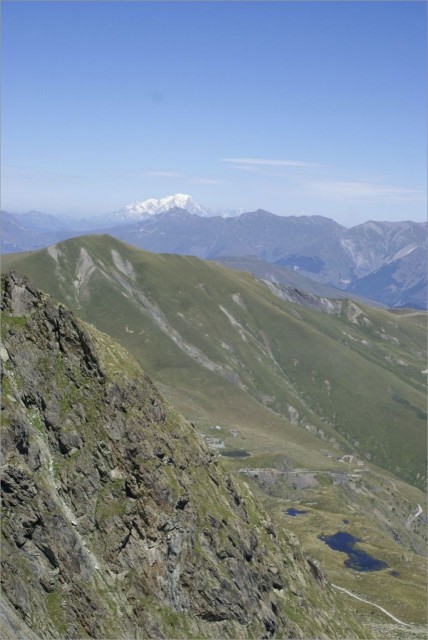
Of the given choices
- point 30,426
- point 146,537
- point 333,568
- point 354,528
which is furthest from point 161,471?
point 354,528

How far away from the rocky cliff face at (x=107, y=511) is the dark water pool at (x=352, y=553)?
231 feet

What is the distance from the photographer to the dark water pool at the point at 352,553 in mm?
147625

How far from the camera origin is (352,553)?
15700 cm

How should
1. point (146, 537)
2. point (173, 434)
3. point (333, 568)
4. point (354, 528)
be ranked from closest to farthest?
point (146, 537)
point (173, 434)
point (333, 568)
point (354, 528)

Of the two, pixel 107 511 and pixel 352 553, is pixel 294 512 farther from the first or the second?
pixel 107 511

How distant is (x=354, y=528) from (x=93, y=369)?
5319 inches

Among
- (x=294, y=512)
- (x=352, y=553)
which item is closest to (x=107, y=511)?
(x=352, y=553)

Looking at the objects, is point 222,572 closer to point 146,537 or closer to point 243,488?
point 146,537

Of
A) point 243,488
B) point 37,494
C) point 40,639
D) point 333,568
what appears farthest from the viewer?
point 333,568

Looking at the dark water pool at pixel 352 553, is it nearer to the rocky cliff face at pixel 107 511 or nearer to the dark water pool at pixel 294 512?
the dark water pool at pixel 294 512

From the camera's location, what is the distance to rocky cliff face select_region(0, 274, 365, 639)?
177 feet

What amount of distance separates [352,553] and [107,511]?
113965 millimetres

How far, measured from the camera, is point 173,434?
77562 millimetres

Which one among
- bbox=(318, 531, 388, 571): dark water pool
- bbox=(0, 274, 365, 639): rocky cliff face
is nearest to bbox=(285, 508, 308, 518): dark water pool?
bbox=(318, 531, 388, 571): dark water pool
